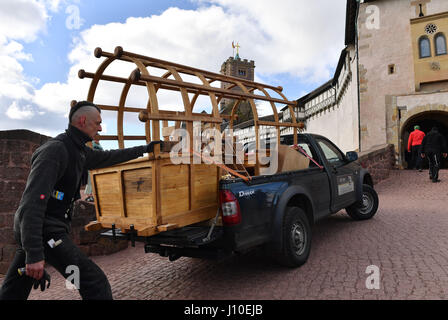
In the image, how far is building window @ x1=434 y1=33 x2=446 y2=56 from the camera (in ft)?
55.6

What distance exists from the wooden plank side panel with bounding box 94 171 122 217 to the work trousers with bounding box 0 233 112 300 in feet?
3.49

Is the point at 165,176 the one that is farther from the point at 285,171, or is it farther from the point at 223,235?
the point at 285,171

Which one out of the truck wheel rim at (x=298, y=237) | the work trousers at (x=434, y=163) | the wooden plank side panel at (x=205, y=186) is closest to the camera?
the wooden plank side panel at (x=205, y=186)

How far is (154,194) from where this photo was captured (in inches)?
115

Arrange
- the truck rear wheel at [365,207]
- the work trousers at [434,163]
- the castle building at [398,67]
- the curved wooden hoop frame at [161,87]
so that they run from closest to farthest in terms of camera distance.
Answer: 1. the curved wooden hoop frame at [161,87]
2. the truck rear wheel at [365,207]
3. the work trousers at [434,163]
4. the castle building at [398,67]

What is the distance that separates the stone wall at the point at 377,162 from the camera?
1199 centimetres

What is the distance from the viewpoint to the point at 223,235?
3.26 meters

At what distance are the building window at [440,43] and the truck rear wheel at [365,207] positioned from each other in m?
14.8

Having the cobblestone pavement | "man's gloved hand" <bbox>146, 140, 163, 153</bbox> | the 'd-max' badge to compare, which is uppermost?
"man's gloved hand" <bbox>146, 140, 163, 153</bbox>

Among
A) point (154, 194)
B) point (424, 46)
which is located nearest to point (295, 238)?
point (154, 194)

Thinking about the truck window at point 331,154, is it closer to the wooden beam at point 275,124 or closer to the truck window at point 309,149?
the truck window at point 309,149

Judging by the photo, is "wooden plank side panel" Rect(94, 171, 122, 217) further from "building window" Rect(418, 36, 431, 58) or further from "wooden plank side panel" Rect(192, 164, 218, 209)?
"building window" Rect(418, 36, 431, 58)

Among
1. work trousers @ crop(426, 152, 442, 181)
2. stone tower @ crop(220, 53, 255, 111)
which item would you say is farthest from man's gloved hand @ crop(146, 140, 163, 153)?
stone tower @ crop(220, 53, 255, 111)

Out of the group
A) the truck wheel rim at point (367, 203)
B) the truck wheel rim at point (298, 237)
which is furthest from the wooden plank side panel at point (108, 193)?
the truck wheel rim at point (367, 203)
